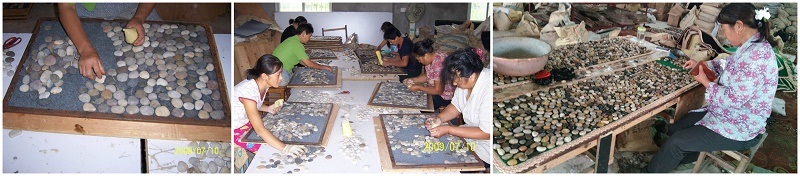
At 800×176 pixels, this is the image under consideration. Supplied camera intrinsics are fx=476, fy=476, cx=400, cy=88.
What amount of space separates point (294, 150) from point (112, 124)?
2.13 ft

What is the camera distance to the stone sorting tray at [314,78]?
8.46 feet

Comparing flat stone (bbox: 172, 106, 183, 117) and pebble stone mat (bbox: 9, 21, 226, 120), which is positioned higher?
pebble stone mat (bbox: 9, 21, 226, 120)

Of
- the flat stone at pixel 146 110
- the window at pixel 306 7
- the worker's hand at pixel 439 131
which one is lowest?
the worker's hand at pixel 439 131

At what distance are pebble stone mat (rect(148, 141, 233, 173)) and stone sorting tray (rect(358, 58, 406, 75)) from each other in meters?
1.21

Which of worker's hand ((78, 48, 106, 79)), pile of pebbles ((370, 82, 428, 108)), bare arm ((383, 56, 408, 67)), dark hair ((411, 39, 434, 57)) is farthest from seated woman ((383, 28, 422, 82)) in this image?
worker's hand ((78, 48, 106, 79))

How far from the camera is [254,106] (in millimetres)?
1722

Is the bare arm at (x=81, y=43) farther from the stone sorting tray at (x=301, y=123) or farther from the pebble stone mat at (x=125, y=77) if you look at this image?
the stone sorting tray at (x=301, y=123)

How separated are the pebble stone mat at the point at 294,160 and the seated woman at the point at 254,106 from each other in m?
0.04

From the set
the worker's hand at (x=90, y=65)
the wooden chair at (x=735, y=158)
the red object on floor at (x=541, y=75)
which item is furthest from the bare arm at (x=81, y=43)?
the wooden chair at (x=735, y=158)

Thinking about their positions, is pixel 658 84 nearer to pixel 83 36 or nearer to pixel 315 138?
pixel 315 138

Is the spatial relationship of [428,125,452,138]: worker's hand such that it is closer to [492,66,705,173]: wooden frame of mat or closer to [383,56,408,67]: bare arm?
[492,66,705,173]: wooden frame of mat

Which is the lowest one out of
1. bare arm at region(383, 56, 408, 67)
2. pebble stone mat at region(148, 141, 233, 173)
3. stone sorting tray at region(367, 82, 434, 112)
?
pebble stone mat at region(148, 141, 233, 173)

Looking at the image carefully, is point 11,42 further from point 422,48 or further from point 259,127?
point 422,48

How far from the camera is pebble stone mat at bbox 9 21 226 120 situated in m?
1.72
